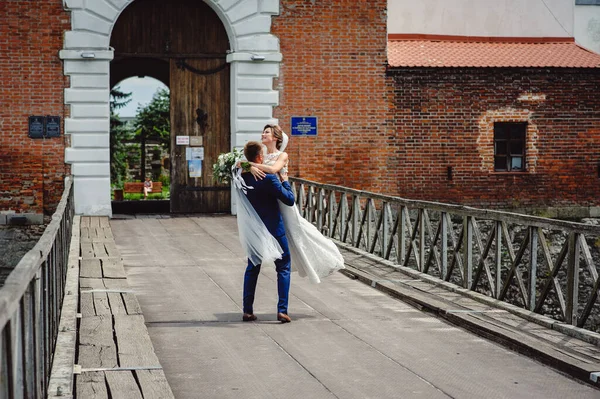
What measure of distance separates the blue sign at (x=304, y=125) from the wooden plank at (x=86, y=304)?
31.8 ft

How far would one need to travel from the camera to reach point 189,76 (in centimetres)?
1777

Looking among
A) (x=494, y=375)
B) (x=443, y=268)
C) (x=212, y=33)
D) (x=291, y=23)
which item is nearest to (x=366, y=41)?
(x=291, y=23)

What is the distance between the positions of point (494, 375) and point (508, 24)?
17.5 m

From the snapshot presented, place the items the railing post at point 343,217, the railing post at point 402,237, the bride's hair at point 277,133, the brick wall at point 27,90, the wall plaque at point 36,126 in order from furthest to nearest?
the wall plaque at point 36,126
the brick wall at point 27,90
the railing post at point 343,217
the railing post at point 402,237
the bride's hair at point 277,133

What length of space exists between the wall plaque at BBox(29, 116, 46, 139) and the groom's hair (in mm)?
9603

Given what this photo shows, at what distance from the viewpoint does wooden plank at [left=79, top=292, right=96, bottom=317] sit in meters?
8.02

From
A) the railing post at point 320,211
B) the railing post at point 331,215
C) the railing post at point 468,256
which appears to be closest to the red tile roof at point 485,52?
the railing post at point 320,211

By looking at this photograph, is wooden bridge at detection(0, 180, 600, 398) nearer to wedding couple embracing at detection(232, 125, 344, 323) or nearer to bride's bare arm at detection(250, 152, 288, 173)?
wedding couple embracing at detection(232, 125, 344, 323)

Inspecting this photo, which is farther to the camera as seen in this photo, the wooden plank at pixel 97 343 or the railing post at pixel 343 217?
the railing post at pixel 343 217

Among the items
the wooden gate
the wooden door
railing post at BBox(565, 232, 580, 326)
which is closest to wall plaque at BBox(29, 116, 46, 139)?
the wooden gate

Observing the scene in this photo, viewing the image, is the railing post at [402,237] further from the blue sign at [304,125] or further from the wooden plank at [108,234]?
the blue sign at [304,125]

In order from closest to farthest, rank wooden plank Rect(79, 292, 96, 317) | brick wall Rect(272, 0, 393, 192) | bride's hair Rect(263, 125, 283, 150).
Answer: wooden plank Rect(79, 292, 96, 317) < bride's hair Rect(263, 125, 283, 150) < brick wall Rect(272, 0, 393, 192)

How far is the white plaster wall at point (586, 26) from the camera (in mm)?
35344

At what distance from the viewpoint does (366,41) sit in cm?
1844
